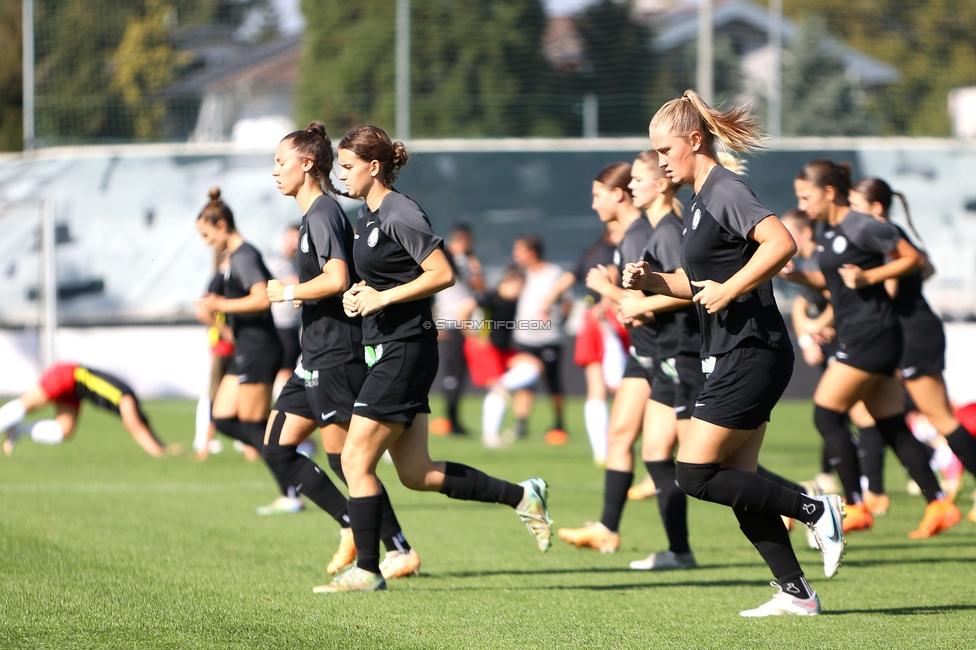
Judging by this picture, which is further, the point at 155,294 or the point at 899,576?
the point at 155,294

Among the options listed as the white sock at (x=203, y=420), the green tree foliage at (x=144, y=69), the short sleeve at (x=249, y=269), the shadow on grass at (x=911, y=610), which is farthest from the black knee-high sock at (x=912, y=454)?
the green tree foliage at (x=144, y=69)

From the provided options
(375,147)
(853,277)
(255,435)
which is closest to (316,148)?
(375,147)

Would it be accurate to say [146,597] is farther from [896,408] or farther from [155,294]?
[155,294]

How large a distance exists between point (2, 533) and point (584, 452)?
6.67 m

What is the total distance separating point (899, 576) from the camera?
6.13 metres

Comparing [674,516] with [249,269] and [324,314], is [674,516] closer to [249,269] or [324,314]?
[324,314]

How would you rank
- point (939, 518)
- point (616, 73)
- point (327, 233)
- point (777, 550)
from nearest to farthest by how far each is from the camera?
1. point (777, 550)
2. point (327, 233)
3. point (939, 518)
4. point (616, 73)

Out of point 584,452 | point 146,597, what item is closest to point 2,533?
point 146,597

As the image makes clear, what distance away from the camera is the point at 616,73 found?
21328 millimetres

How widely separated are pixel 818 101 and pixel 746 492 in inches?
721

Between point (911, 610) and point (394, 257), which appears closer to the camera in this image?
point (911, 610)

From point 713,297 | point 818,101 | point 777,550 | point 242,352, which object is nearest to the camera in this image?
point 713,297

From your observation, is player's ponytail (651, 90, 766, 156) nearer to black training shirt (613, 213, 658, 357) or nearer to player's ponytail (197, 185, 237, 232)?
black training shirt (613, 213, 658, 357)

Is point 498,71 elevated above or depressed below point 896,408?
above
